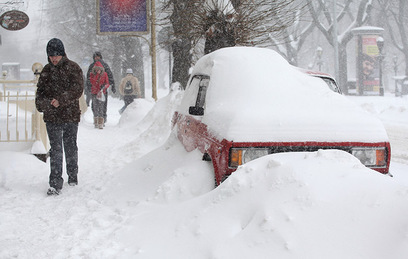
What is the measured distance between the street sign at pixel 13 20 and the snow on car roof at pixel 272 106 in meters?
8.12

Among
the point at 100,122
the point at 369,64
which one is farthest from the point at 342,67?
the point at 100,122

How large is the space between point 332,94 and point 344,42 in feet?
92.1

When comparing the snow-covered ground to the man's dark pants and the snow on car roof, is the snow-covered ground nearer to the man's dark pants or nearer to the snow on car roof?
the man's dark pants

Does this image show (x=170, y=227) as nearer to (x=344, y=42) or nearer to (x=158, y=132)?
(x=158, y=132)

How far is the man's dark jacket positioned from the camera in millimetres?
5734

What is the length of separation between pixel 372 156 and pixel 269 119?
3.22 ft

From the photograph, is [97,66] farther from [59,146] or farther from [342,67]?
[342,67]

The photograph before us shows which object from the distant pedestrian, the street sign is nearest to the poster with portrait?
the distant pedestrian

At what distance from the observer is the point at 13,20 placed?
12.0 meters

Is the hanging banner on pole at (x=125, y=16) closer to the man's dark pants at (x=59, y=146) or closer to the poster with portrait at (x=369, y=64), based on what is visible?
the man's dark pants at (x=59, y=146)

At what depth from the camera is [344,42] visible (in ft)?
102

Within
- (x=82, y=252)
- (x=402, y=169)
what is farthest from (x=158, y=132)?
(x=82, y=252)

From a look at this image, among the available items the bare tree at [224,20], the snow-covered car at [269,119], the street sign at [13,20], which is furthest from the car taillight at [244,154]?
the street sign at [13,20]

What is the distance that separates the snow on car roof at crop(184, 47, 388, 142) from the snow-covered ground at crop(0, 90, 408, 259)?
0.40 metres
